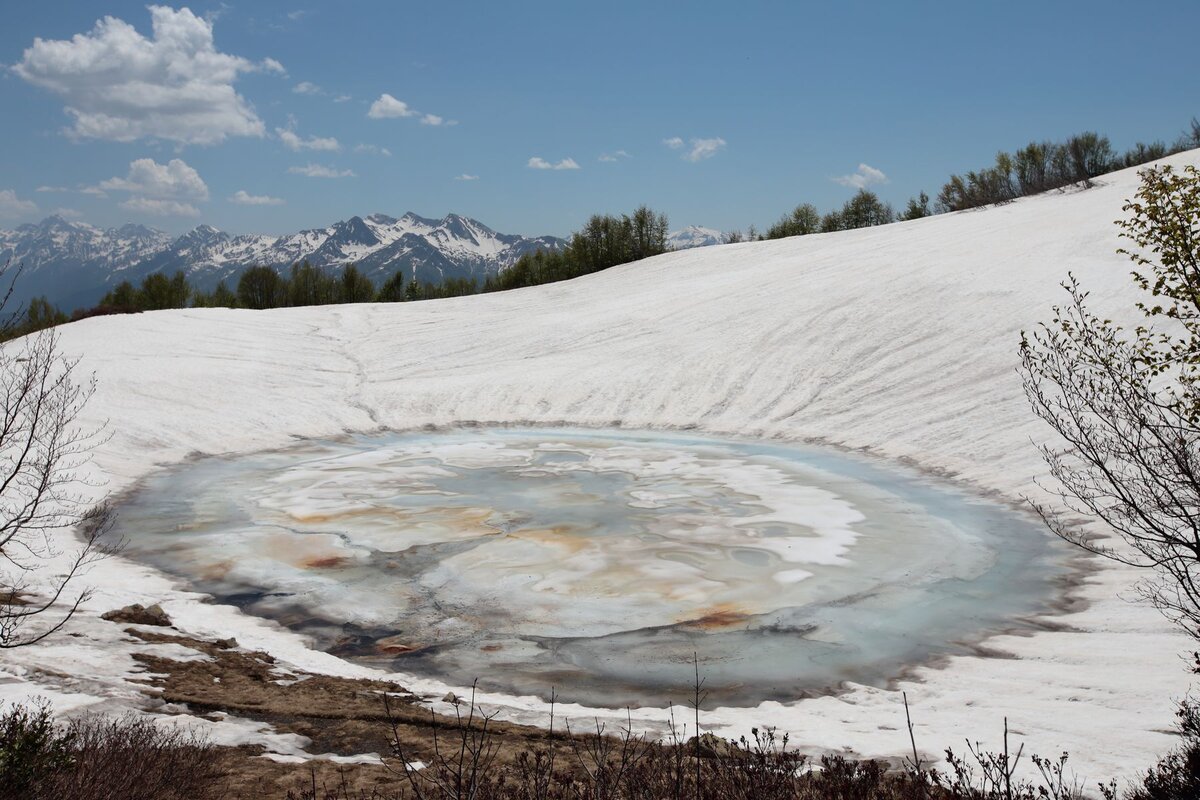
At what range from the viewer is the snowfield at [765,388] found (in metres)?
8.08

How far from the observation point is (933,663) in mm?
9500

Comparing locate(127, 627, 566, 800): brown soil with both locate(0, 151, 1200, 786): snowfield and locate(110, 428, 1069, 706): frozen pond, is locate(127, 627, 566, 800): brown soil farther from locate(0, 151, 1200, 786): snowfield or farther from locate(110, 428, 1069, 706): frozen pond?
locate(110, 428, 1069, 706): frozen pond

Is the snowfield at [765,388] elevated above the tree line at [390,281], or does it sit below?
below

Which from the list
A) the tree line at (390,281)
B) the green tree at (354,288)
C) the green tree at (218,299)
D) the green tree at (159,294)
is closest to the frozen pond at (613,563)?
the tree line at (390,281)

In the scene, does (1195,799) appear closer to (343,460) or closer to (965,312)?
(343,460)

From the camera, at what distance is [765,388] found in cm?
2619

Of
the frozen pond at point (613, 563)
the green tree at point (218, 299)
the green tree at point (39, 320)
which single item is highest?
the green tree at point (218, 299)

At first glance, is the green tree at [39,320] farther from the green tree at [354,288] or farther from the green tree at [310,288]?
the green tree at [310,288]

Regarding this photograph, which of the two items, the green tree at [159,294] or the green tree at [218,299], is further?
the green tree at [159,294]

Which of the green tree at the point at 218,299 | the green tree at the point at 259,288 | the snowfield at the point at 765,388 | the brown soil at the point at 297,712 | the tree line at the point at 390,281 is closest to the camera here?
the brown soil at the point at 297,712

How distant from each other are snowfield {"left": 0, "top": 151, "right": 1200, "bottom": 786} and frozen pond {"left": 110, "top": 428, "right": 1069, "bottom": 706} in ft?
2.44

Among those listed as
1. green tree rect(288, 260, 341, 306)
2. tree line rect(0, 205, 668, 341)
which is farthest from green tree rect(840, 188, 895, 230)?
green tree rect(288, 260, 341, 306)

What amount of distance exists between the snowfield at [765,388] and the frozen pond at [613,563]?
74 cm

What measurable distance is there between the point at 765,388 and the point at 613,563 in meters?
14.3
